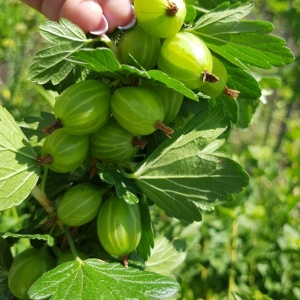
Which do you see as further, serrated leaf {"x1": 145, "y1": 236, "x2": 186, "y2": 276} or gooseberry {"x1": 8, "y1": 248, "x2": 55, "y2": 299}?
serrated leaf {"x1": 145, "y1": 236, "x2": 186, "y2": 276}

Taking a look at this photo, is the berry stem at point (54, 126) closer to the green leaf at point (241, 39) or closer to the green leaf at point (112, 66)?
the green leaf at point (112, 66)

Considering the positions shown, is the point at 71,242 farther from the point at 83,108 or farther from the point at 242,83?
the point at 242,83

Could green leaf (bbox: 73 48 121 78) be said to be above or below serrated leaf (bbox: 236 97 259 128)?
above

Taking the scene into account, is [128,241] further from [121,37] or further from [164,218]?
[164,218]

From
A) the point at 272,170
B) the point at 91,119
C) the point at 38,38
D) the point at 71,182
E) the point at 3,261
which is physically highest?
the point at 91,119

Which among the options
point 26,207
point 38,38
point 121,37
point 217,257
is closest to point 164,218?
point 217,257

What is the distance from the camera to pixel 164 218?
47.5 inches

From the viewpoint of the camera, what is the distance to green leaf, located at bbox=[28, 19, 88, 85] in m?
0.48

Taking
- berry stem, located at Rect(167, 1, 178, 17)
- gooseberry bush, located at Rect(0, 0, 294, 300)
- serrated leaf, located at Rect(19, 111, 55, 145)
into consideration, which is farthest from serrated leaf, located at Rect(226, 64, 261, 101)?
serrated leaf, located at Rect(19, 111, 55, 145)

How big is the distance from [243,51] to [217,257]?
2.35 ft

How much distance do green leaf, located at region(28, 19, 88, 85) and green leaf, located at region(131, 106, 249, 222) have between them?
0.14 metres

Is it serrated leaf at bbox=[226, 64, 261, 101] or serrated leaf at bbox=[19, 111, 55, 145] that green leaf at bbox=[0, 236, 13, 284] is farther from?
serrated leaf at bbox=[226, 64, 261, 101]

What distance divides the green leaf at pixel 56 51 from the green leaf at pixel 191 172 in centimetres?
14

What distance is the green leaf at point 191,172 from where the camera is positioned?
50 cm
